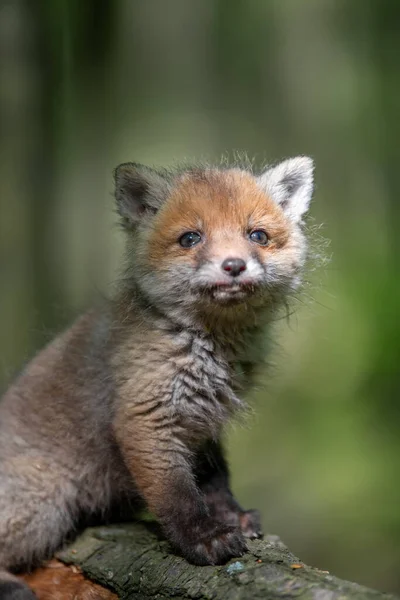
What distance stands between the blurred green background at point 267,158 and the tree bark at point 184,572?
164 inches

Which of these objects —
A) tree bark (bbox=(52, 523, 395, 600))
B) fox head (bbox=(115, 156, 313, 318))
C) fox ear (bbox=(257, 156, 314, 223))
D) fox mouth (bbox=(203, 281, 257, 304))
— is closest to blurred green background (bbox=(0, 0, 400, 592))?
fox ear (bbox=(257, 156, 314, 223))

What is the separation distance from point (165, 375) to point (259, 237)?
2.87ft

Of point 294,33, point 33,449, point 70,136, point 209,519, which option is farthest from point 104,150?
point 209,519

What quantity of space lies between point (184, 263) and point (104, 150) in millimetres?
5996

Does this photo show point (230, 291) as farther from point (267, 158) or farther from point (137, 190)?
point (267, 158)

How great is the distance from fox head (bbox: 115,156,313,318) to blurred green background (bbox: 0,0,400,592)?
3966 mm

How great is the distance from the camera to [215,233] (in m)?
3.79

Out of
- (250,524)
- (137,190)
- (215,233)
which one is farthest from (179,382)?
(137,190)

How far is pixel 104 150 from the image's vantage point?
9.43 metres

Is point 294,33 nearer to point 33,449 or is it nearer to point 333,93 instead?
point 333,93

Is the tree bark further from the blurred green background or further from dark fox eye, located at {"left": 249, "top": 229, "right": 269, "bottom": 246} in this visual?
the blurred green background

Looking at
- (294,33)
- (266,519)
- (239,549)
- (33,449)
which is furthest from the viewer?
(294,33)

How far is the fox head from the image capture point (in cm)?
368

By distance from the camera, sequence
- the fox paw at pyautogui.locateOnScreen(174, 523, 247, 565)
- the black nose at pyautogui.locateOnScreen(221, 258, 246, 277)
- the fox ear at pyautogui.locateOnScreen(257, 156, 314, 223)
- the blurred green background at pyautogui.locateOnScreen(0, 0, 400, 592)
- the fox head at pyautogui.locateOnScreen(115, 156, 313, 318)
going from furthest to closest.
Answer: the blurred green background at pyautogui.locateOnScreen(0, 0, 400, 592) < the fox ear at pyautogui.locateOnScreen(257, 156, 314, 223) < the fox head at pyautogui.locateOnScreen(115, 156, 313, 318) < the black nose at pyautogui.locateOnScreen(221, 258, 246, 277) < the fox paw at pyautogui.locateOnScreen(174, 523, 247, 565)
